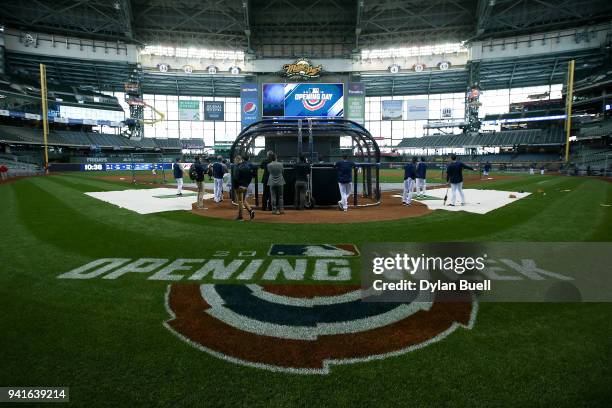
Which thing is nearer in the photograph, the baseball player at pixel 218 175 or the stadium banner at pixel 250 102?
the baseball player at pixel 218 175

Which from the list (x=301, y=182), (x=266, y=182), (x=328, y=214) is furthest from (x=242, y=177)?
(x=328, y=214)

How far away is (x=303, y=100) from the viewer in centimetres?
4278

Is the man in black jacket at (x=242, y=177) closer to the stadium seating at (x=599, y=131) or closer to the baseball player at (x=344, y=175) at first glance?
the baseball player at (x=344, y=175)

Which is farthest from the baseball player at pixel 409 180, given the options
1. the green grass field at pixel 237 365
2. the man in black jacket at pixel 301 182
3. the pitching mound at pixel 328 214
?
the green grass field at pixel 237 365

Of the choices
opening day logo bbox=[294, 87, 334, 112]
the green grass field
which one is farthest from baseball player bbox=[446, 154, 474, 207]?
opening day logo bbox=[294, 87, 334, 112]

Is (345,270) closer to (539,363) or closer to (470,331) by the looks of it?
(470,331)

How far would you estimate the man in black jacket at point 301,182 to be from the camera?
43.3 ft

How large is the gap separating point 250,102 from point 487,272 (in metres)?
45.4

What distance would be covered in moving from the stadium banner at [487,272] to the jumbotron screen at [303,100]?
3525cm

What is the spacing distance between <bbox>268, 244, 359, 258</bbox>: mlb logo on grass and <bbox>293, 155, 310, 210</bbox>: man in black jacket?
579cm

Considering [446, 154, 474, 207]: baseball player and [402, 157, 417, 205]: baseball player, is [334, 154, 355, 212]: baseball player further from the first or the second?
[446, 154, 474, 207]: baseball player

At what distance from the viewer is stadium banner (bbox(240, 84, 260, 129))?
4684cm

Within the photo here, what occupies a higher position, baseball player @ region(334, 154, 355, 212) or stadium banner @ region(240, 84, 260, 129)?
stadium banner @ region(240, 84, 260, 129)

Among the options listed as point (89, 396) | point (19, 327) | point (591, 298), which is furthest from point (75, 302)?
point (591, 298)
